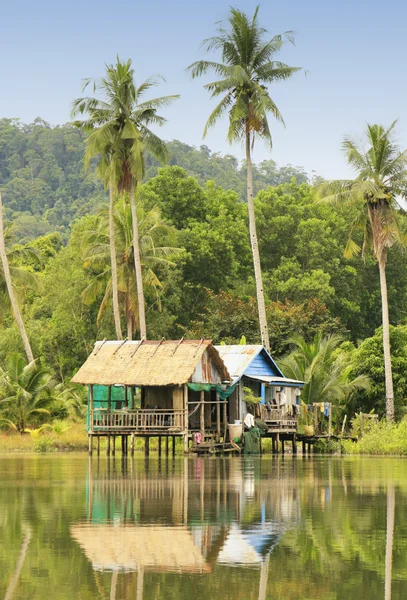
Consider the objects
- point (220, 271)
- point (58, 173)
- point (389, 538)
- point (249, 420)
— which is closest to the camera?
point (389, 538)

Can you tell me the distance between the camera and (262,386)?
41625mm

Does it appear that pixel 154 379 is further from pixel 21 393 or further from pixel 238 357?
pixel 21 393

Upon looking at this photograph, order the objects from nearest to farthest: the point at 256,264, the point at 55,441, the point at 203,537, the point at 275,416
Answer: the point at 203,537 → the point at 55,441 → the point at 275,416 → the point at 256,264

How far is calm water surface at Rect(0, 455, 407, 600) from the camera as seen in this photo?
34.2ft

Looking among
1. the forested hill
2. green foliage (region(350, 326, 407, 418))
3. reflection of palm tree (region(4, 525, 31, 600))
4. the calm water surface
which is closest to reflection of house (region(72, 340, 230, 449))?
green foliage (region(350, 326, 407, 418))

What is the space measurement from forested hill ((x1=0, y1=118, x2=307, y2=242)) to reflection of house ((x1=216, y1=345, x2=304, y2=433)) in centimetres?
7125

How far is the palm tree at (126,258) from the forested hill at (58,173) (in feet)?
184

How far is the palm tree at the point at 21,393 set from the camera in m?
42.6

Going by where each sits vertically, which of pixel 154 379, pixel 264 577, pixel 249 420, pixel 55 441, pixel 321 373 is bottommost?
pixel 264 577

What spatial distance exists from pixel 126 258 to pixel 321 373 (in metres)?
13.8

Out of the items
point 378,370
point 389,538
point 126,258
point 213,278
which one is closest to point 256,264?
point 378,370

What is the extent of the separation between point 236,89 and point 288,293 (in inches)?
793

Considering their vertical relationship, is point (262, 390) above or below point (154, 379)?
below

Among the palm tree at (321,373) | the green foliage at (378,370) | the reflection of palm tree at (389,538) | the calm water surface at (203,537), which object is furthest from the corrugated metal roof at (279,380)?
the reflection of palm tree at (389,538)
